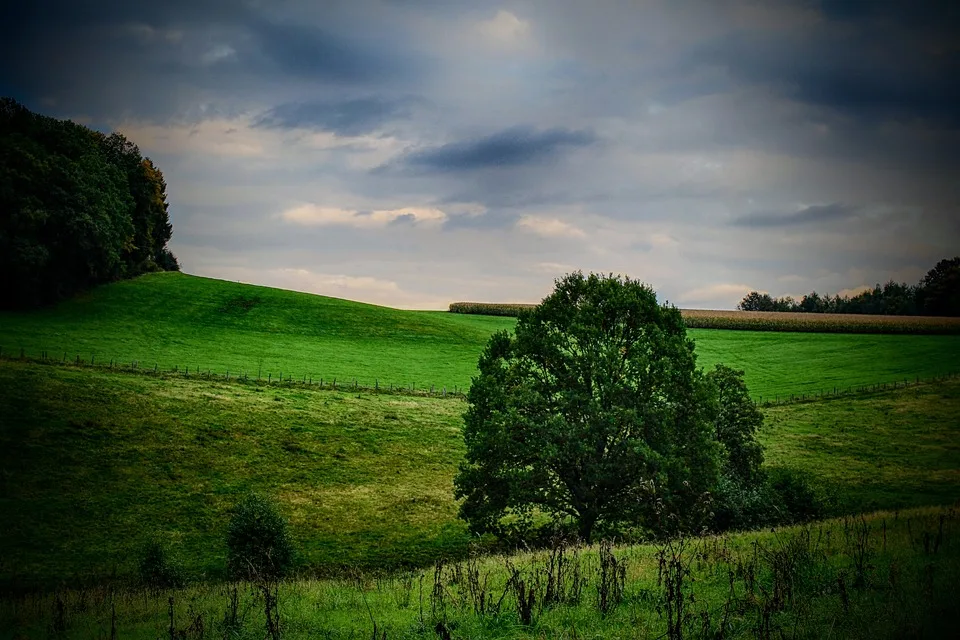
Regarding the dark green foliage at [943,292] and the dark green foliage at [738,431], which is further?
the dark green foliage at [943,292]

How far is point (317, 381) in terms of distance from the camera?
2383 inches

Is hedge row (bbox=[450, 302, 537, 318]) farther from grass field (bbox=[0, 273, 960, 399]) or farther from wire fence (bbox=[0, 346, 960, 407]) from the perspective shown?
wire fence (bbox=[0, 346, 960, 407])

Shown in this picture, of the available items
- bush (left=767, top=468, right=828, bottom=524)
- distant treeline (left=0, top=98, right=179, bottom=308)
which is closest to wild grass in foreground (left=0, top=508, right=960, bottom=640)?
bush (left=767, top=468, right=828, bottom=524)

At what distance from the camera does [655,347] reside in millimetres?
27453

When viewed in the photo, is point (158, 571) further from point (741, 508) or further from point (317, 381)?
point (317, 381)

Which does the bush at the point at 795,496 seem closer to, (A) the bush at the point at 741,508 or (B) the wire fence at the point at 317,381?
(A) the bush at the point at 741,508

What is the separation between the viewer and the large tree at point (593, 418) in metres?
25.8

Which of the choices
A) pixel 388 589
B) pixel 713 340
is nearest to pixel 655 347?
pixel 388 589

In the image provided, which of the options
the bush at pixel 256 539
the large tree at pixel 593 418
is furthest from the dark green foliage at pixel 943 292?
the bush at pixel 256 539

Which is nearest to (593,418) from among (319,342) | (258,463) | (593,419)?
(593,419)

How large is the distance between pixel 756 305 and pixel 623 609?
187 m

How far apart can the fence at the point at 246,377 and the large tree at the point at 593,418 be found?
1296 inches

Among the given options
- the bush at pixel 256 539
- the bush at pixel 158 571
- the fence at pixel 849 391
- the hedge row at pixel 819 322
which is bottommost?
the bush at pixel 158 571

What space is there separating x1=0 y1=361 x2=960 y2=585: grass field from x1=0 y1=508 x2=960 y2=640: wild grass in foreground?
1605 centimetres
